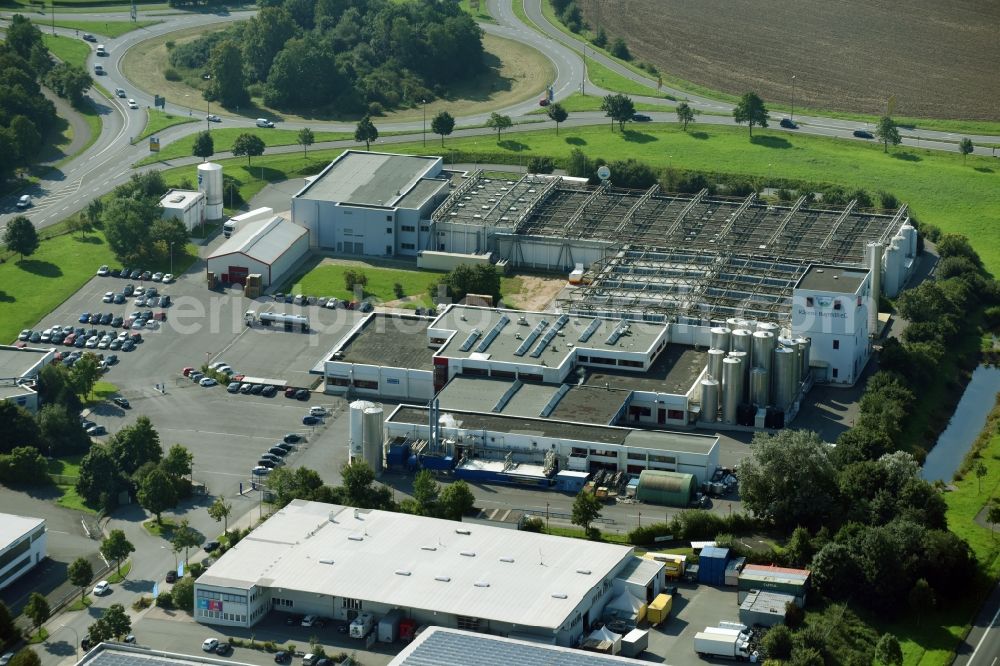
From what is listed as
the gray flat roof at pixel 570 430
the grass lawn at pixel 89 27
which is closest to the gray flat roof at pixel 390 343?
the gray flat roof at pixel 570 430

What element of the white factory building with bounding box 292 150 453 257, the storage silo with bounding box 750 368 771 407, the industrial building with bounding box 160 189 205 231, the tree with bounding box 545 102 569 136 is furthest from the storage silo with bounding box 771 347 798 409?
the tree with bounding box 545 102 569 136

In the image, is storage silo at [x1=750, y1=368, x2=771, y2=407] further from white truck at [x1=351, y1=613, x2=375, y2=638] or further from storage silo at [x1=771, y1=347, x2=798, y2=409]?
white truck at [x1=351, y1=613, x2=375, y2=638]

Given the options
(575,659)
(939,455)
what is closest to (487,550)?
(575,659)

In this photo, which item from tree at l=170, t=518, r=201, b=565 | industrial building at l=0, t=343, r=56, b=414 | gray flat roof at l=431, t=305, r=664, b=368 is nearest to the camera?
tree at l=170, t=518, r=201, b=565

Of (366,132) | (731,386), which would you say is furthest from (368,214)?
(731,386)

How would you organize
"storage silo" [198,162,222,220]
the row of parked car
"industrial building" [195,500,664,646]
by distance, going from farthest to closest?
1. "storage silo" [198,162,222,220]
2. the row of parked car
3. "industrial building" [195,500,664,646]

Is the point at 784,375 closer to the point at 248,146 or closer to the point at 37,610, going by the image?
the point at 37,610
